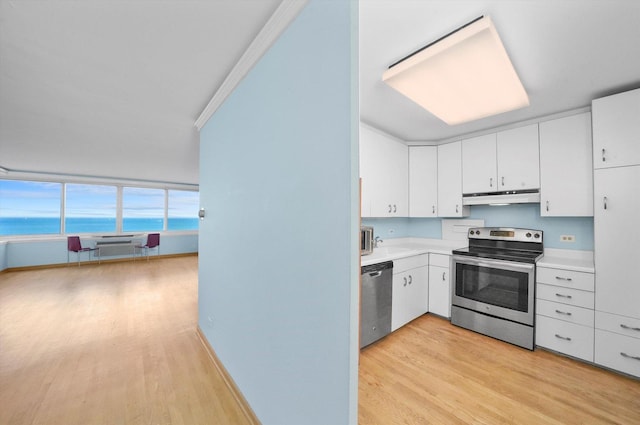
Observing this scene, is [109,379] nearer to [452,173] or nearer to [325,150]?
[325,150]

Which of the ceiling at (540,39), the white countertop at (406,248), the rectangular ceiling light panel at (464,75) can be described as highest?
the ceiling at (540,39)

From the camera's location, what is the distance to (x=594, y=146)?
2150mm

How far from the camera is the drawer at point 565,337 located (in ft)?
6.84

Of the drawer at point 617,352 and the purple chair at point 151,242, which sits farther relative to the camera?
the purple chair at point 151,242

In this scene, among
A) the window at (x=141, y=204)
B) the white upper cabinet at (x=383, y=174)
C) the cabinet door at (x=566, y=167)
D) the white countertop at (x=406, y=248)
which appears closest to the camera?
the cabinet door at (x=566, y=167)

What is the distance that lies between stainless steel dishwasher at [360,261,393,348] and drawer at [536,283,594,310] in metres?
1.44

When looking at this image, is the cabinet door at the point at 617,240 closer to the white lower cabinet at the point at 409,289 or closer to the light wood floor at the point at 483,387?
the light wood floor at the point at 483,387

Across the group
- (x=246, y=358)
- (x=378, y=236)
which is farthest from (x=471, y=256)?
(x=246, y=358)

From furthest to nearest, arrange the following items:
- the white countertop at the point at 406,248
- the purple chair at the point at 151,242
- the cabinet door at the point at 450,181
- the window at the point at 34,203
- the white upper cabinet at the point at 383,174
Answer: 1. the purple chair at the point at 151,242
2. the window at the point at 34,203
3. the cabinet door at the point at 450,181
4. the white upper cabinet at the point at 383,174
5. the white countertop at the point at 406,248

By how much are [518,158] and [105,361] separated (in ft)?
15.4

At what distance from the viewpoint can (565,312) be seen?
7.19ft

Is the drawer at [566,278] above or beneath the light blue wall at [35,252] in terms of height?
above

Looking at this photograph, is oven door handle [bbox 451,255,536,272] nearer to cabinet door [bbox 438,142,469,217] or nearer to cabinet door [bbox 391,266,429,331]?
cabinet door [bbox 391,266,429,331]

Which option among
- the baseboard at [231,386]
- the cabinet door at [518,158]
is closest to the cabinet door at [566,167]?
the cabinet door at [518,158]
